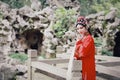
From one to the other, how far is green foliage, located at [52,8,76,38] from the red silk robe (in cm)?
1049

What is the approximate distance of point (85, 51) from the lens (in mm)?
4480

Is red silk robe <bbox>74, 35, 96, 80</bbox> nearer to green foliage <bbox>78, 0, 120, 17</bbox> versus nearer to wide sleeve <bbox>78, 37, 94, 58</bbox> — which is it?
wide sleeve <bbox>78, 37, 94, 58</bbox>

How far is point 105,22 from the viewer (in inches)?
603

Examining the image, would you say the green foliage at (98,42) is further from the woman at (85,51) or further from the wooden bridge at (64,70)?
the woman at (85,51)

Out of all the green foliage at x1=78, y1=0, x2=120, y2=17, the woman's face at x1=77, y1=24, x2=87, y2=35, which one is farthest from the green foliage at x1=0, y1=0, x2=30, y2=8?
the woman's face at x1=77, y1=24, x2=87, y2=35

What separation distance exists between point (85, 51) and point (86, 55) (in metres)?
0.08

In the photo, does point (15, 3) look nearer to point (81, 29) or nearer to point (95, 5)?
point (95, 5)

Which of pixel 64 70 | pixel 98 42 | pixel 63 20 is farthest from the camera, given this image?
pixel 63 20

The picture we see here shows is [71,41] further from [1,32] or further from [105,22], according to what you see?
[1,32]

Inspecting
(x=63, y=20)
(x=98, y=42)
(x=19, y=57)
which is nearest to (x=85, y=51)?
(x=19, y=57)

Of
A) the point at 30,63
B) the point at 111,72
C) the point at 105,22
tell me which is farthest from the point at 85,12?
the point at 111,72

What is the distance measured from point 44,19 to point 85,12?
8717 millimetres

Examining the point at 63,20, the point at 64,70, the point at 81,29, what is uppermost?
the point at 63,20

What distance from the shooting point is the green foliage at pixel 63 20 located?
15.3m
